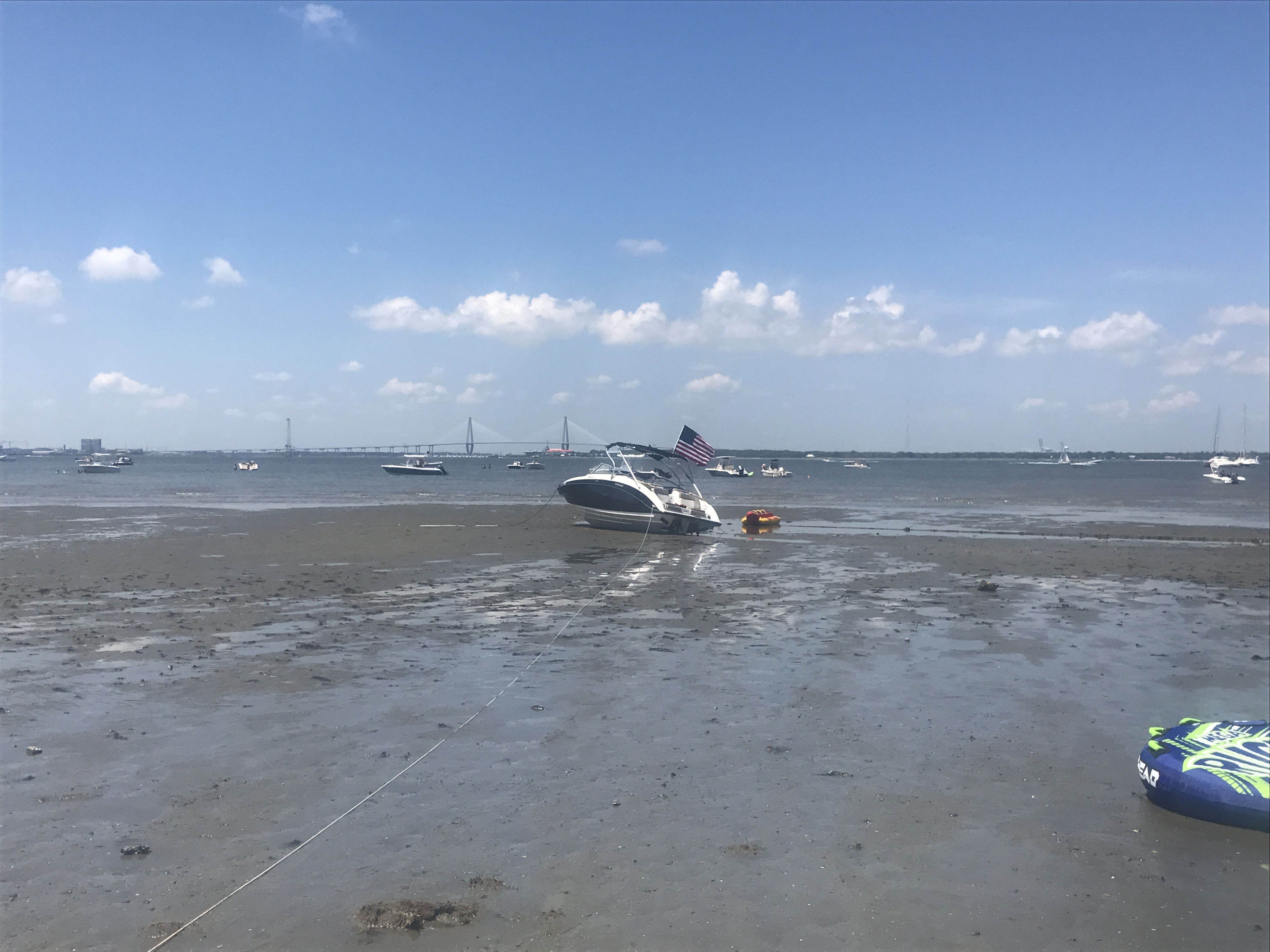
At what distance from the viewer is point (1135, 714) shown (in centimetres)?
1251

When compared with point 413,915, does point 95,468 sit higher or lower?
higher

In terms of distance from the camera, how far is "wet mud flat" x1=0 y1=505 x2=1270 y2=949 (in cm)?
707

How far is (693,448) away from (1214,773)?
29.7m

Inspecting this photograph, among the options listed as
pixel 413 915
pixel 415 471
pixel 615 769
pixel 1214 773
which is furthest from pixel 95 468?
pixel 1214 773

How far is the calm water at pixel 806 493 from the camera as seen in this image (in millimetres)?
53781

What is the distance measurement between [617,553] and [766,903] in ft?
83.8

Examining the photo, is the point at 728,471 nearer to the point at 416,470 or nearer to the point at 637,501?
the point at 416,470

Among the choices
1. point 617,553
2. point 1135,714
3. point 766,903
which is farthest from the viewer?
point 617,553

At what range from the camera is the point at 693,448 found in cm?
3812

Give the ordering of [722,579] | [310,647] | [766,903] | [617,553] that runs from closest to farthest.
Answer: [766,903]
[310,647]
[722,579]
[617,553]

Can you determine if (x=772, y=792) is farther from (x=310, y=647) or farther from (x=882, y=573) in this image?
(x=882, y=573)

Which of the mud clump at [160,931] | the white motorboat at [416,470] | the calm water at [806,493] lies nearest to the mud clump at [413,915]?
the mud clump at [160,931]

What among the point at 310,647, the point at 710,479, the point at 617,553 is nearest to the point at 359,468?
the point at 710,479

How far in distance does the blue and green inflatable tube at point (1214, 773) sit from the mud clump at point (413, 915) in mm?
6995
